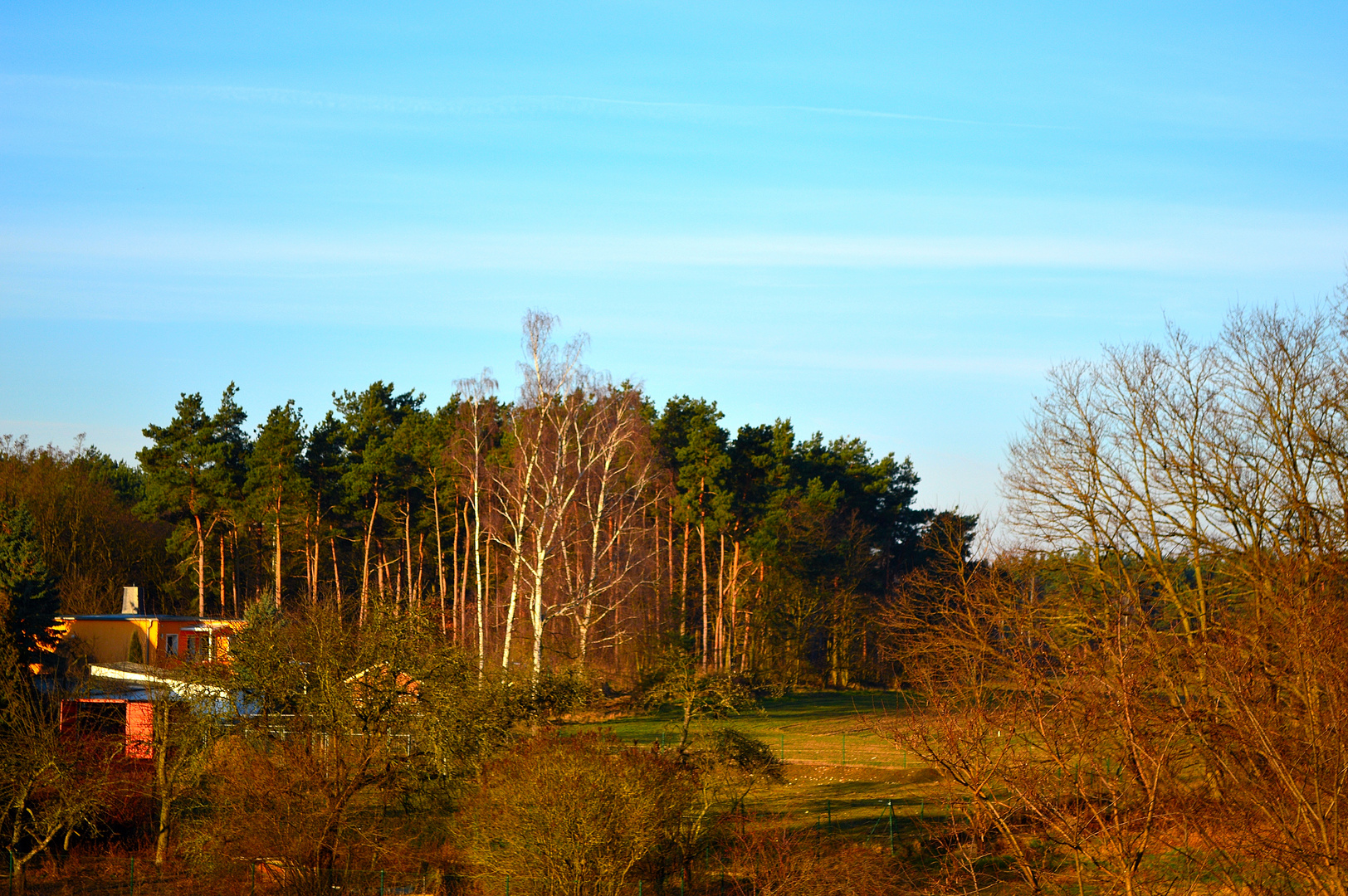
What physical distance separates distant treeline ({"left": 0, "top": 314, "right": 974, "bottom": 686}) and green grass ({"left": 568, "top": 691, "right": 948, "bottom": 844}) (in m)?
6.25

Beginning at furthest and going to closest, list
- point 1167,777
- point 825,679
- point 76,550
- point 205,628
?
point 825,679, point 76,550, point 205,628, point 1167,777

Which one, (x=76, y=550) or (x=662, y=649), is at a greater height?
(x=76, y=550)

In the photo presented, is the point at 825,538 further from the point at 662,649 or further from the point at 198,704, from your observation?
the point at 198,704

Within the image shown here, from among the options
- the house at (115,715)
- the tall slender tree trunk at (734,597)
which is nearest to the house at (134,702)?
the house at (115,715)

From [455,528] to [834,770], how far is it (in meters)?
25.8

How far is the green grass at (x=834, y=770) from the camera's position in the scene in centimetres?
2280

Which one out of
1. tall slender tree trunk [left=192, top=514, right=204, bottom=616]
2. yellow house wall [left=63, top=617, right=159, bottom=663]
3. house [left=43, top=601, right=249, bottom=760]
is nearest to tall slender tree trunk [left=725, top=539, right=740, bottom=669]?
house [left=43, top=601, right=249, bottom=760]

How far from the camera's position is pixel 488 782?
1580 centimetres

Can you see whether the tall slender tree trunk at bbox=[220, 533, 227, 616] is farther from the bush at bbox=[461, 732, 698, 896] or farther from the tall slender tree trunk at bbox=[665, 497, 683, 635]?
the bush at bbox=[461, 732, 698, 896]

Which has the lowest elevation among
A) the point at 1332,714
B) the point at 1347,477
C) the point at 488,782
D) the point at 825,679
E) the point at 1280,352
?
the point at 825,679

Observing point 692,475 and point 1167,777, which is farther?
point 692,475

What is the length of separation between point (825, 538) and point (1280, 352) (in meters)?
33.3

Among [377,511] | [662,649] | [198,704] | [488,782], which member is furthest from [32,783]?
[377,511]

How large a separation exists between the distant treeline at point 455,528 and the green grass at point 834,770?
Answer: 20.5ft
